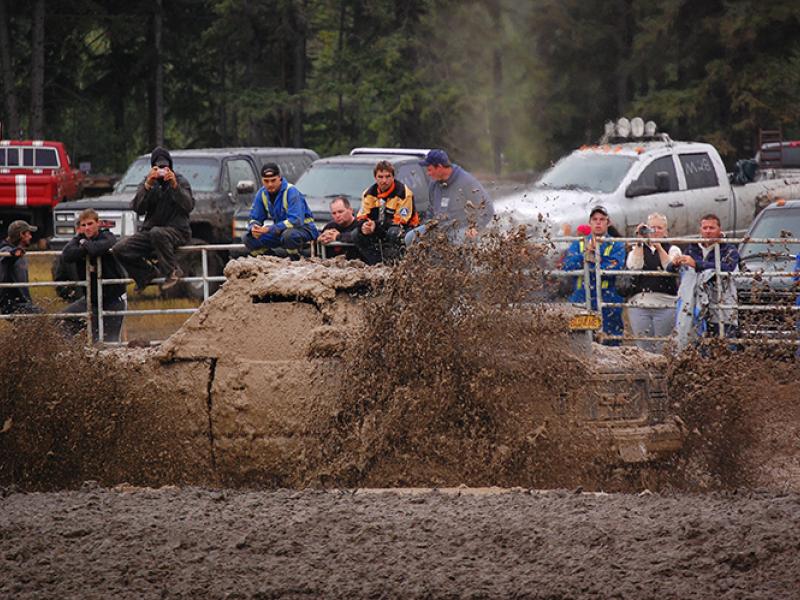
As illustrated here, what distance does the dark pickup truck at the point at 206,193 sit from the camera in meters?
19.9

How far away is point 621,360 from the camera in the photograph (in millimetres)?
9477

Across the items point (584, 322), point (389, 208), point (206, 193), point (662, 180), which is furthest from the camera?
point (206, 193)

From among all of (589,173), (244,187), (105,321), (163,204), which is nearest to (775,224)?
(589,173)

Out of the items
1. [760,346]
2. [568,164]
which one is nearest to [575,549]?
[760,346]

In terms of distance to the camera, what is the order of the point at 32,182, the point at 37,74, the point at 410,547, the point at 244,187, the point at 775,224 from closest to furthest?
the point at 410,547 < the point at 775,224 < the point at 244,187 < the point at 32,182 < the point at 37,74

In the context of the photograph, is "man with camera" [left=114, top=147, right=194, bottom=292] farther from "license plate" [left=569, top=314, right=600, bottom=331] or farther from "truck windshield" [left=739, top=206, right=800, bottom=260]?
"truck windshield" [left=739, top=206, right=800, bottom=260]

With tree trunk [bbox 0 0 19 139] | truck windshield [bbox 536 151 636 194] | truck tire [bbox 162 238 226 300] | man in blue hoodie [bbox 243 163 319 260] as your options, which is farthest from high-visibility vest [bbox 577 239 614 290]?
tree trunk [bbox 0 0 19 139]

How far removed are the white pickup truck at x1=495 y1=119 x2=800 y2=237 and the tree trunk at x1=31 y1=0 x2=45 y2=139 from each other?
20.8 meters

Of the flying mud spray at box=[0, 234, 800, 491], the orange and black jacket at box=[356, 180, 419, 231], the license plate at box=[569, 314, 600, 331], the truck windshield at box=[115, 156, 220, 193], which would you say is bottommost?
the flying mud spray at box=[0, 234, 800, 491]

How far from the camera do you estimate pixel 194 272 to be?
18.0m

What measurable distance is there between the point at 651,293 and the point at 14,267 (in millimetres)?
5654

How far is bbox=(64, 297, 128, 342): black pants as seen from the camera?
41.4 ft

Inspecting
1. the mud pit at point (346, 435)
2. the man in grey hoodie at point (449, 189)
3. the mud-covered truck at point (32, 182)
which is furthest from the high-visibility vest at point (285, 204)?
the mud-covered truck at point (32, 182)

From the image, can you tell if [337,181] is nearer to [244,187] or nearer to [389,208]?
[244,187]
